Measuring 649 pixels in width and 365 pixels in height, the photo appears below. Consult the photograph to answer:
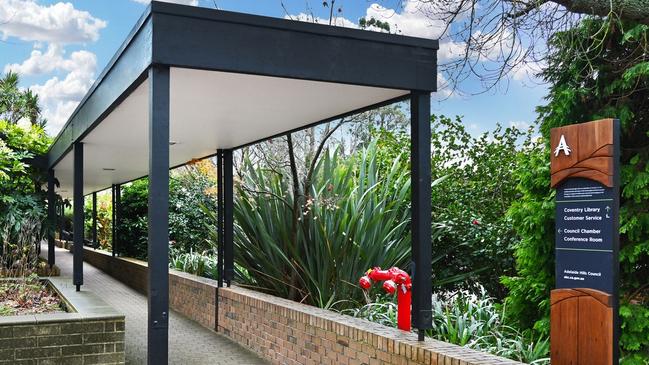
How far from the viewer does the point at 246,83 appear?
17.3 ft

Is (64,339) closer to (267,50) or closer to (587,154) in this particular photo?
(267,50)

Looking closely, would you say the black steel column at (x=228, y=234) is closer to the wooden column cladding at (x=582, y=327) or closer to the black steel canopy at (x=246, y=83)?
the black steel canopy at (x=246, y=83)

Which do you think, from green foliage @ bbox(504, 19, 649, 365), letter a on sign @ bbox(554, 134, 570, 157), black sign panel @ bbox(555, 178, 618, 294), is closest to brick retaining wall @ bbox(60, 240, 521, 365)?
black sign panel @ bbox(555, 178, 618, 294)

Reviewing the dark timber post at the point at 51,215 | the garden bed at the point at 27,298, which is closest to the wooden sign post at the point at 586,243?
the garden bed at the point at 27,298

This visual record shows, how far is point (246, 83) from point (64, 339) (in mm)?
2739

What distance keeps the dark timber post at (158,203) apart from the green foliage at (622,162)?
11.5 feet

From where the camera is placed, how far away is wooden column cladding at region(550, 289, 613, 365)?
421cm

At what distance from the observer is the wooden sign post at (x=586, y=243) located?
4215mm

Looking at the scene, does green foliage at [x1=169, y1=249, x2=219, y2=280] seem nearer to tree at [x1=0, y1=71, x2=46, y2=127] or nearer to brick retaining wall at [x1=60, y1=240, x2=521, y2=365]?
brick retaining wall at [x1=60, y1=240, x2=521, y2=365]

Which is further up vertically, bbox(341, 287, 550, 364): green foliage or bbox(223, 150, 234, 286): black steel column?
bbox(223, 150, 234, 286): black steel column

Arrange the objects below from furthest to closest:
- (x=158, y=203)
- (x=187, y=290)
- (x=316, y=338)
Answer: (x=187, y=290) → (x=316, y=338) → (x=158, y=203)

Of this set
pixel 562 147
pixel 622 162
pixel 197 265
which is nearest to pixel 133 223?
pixel 197 265

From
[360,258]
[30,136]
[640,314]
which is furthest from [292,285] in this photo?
[30,136]

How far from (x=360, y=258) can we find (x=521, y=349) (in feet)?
9.30
